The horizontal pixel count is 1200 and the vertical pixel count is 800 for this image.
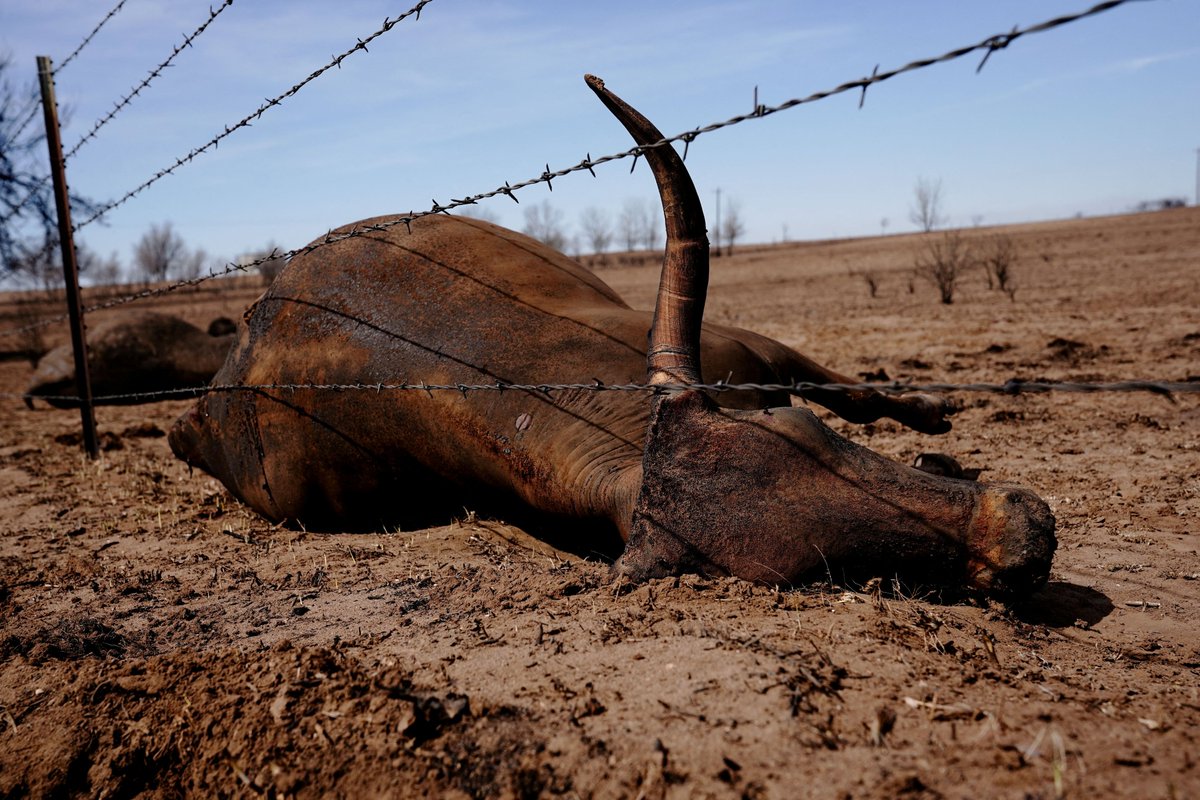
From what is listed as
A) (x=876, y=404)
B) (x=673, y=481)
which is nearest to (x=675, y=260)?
(x=673, y=481)

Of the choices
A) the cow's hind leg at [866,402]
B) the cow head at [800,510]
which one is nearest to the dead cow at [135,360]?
the cow's hind leg at [866,402]

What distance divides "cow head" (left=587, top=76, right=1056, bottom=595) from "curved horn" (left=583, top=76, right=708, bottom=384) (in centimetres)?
4

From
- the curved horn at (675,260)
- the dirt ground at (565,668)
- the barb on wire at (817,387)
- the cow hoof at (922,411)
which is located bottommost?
the dirt ground at (565,668)

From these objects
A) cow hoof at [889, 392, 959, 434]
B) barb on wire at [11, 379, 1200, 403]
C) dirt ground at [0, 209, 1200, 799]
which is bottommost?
dirt ground at [0, 209, 1200, 799]

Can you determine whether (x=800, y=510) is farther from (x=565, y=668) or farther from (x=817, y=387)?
(x=565, y=668)

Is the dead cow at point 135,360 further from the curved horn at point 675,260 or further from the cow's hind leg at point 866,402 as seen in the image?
the curved horn at point 675,260

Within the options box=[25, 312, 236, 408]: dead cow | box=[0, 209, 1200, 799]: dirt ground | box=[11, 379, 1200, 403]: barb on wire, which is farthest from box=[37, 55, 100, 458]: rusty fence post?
box=[25, 312, 236, 408]: dead cow

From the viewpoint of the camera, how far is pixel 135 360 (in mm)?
10125

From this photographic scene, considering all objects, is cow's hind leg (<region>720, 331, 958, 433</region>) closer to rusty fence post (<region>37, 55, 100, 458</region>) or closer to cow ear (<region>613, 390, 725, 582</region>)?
cow ear (<region>613, 390, 725, 582</region>)

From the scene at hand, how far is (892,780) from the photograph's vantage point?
1800 millimetres

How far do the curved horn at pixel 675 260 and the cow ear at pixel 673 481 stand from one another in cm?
14

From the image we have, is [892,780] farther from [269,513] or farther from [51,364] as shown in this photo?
[51,364]

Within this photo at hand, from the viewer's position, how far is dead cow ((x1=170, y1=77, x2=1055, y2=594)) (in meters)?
2.76

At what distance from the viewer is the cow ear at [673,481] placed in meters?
2.85
